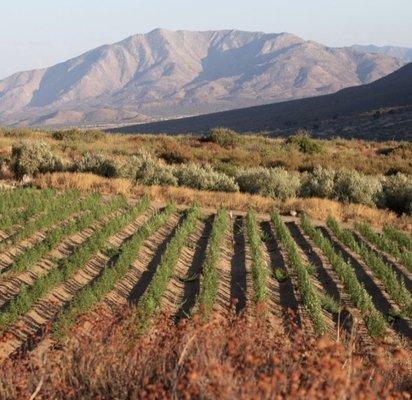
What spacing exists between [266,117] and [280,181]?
79.6 metres

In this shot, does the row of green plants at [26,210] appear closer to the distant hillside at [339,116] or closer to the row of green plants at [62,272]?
the row of green plants at [62,272]

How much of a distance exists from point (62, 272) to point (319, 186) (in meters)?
14.2

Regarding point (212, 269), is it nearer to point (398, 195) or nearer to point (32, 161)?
point (398, 195)

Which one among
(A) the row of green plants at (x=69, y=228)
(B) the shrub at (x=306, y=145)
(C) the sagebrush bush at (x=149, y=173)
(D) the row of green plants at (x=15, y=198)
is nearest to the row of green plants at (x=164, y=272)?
(A) the row of green plants at (x=69, y=228)

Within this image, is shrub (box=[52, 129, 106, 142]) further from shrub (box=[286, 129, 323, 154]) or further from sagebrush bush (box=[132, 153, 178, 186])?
sagebrush bush (box=[132, 153, 178, 186])

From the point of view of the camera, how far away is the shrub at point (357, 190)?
20.8m

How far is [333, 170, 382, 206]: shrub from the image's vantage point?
68.4ft

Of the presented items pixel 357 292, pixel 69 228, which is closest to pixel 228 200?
pixel 69 228

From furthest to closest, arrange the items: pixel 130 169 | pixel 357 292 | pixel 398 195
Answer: pixel 130 169
pixel 398 195
pixel 357 292

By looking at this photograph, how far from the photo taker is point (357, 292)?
9852 millimetres

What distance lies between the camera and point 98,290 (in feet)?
29.7

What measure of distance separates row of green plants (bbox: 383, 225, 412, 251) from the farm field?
1.9 inches

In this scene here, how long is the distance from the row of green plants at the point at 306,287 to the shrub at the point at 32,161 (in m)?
13.3

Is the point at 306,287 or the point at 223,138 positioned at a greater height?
the point at 306,287
